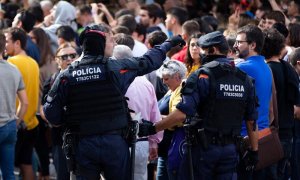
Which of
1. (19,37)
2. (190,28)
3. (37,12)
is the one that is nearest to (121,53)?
(19,37)

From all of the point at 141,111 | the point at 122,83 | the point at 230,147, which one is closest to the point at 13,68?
the point at 141,111

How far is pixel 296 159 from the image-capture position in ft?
30.2

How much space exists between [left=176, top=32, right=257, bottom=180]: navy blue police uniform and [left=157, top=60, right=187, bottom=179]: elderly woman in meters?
0.41

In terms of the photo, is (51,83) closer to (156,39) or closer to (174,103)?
(156,39)

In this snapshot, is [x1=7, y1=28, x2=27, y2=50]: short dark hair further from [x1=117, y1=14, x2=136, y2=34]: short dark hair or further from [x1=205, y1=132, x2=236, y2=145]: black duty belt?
[x1=205, y1=132, x2=236, y2=145]: black duty belt

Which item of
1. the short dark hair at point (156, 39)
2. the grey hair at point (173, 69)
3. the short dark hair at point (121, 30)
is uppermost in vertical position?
the short dark hair at point (121, 30)

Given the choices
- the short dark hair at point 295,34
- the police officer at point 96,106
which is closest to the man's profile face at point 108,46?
the police officer at point 96,106

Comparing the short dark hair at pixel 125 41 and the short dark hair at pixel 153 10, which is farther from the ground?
the short dark hair at pixel 153 10

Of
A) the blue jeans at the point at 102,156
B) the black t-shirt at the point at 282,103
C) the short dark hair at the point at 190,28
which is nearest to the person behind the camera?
the blue jeans at the point at 102,156

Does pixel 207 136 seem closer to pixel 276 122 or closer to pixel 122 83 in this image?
pixel 122 83

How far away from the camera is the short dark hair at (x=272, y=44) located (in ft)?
27.9

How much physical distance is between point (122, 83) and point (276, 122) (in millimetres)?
1916

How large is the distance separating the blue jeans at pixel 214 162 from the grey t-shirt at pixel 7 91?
2.54m

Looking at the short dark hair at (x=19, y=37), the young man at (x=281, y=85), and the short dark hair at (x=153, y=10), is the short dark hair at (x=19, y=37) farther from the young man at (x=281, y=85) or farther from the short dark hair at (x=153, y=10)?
the short dark hair at (x=153, y=10)
